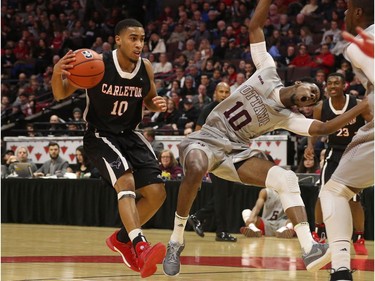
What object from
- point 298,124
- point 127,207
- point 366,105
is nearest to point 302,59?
point 298,124

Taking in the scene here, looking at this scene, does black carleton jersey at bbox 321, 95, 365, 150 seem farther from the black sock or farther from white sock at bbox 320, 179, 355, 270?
white sock at bbox 320, 179, 355, 270

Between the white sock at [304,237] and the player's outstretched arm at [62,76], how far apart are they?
208 centimetres

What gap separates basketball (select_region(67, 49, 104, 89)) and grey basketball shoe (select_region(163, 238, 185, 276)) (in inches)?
56.6

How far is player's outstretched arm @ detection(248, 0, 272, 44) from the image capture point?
724cm

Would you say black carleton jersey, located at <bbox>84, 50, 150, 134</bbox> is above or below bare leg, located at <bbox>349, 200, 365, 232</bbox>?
above

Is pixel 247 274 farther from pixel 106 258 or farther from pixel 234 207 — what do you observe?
pixel 234 207

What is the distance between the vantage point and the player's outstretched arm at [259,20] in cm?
724

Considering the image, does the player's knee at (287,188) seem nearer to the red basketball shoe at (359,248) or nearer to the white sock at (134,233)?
the white sock at (134,233)

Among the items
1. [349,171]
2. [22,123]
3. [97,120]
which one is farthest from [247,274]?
[22,123]

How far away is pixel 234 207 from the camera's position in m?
13.3

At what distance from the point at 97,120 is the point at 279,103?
149 centimetres

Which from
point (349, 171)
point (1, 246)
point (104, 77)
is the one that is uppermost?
point (104, 77)

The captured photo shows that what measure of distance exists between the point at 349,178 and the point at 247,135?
222cm

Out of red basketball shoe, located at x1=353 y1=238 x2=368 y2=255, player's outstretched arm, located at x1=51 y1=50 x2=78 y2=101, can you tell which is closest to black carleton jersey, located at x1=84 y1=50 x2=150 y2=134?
player's outstretched arm, located at x1=51 y1=50 x2=78 y2=101
